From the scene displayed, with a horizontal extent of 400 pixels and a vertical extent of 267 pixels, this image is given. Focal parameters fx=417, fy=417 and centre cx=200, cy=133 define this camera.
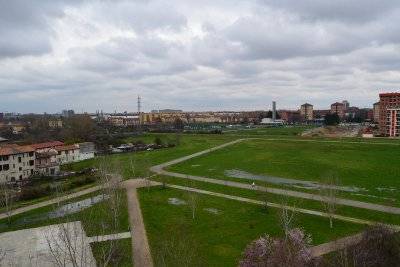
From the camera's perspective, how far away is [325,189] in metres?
31.3

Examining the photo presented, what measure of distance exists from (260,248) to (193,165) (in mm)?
37425

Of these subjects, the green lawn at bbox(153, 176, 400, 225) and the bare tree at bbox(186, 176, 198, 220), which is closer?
the green lawn at bbox(153, 176, 400, 225)

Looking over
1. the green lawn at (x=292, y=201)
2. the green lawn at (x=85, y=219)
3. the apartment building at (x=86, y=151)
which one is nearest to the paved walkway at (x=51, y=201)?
the green lawn at (x=85, y=219)

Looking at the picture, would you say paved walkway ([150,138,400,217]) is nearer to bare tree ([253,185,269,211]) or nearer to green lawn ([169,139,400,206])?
bare tree ([253,185,269,211])

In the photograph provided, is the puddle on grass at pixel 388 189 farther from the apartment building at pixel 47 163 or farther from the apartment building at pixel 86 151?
the apartment building at pixel 86 151

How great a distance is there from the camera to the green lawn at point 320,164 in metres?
40.2

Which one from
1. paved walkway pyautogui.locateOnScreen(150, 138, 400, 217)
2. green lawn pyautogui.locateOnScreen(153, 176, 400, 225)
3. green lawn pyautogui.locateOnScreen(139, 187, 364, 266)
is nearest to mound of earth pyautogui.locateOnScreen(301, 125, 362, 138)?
paved walkway pyautogui.locateOnScreen(150, 138, 400, 217)

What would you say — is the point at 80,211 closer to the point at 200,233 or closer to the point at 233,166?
the point at 200,233

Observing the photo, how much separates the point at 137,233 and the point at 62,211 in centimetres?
970

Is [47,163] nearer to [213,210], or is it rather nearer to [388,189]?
[213,210]

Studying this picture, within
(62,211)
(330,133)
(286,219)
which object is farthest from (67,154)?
(330,133)

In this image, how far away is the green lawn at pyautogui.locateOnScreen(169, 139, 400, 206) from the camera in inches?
1582

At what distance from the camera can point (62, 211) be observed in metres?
32.9

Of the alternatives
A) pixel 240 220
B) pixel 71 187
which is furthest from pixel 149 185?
pixel 240 220
